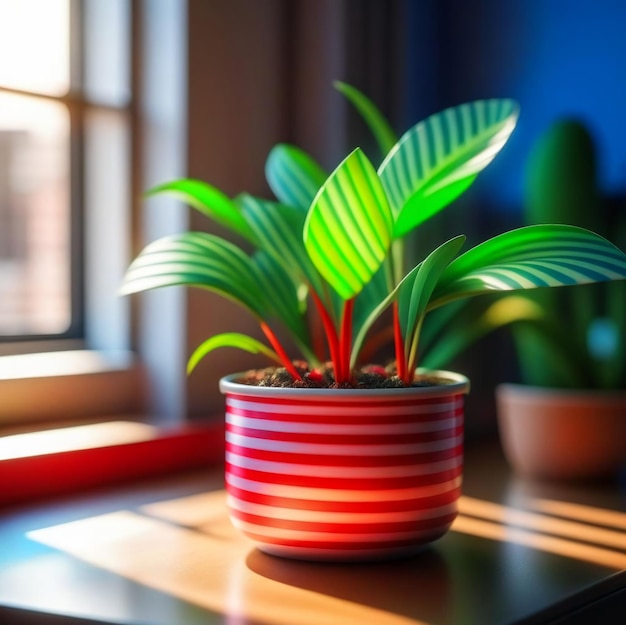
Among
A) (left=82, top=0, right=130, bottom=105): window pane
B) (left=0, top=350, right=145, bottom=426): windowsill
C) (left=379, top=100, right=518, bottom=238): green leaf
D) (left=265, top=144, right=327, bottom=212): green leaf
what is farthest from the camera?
(left=82, top=0, right=130, bottom=105): window pane

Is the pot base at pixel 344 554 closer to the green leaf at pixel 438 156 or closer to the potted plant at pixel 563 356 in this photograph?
the green leaf at pixel 438 156

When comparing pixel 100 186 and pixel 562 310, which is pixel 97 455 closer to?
pixel 100 186

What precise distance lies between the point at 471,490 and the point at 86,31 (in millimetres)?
670

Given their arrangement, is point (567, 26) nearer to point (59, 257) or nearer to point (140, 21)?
point (140, 21)

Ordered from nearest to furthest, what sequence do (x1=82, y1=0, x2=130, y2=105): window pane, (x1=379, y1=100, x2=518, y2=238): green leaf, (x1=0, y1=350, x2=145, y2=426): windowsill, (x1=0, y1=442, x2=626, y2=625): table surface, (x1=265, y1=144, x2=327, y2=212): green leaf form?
(x1=0, y1=442, x2=626, y2=625): table surface < (x1=379, y1=100, x2=518, y2=238): green leaf < (x1=265, y1=144, x2=327, y2=212): green leaf < (x1=0, y1=350, x2=145, y2=426): windowsill < (x1=82, y1=0, x2=130, y2=105): window pane

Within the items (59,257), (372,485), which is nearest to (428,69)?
(59,257)

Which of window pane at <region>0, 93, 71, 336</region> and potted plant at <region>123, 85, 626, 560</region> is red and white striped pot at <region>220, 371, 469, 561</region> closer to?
potted plant at <region>123, 85, 626, 560</region>

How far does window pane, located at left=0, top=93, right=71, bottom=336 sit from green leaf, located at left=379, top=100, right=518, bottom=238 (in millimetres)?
468

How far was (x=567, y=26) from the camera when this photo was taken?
1.10m

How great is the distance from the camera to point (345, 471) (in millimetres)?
598

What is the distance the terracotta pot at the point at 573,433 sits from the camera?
915mm

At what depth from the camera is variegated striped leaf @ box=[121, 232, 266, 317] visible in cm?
62

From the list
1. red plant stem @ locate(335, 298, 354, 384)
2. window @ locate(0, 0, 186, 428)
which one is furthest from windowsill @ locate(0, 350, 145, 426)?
red plant stem @ locate(335, 298, 354, 384)

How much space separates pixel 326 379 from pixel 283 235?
5.2 inches
